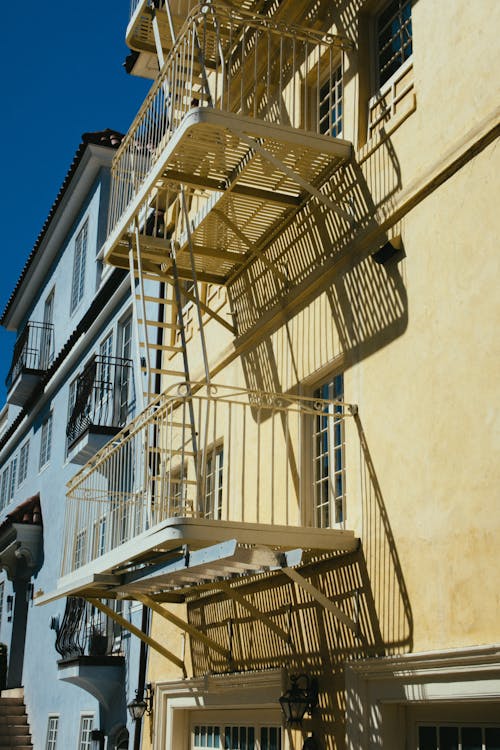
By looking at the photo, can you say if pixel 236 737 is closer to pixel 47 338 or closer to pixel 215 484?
pixel 215 484

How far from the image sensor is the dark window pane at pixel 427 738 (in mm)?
7016

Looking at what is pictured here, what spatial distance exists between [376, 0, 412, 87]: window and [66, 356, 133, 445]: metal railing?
25.5 feet

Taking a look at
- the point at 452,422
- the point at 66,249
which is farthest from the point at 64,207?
the point at 452,422

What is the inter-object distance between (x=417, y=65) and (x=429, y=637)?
4616 mm

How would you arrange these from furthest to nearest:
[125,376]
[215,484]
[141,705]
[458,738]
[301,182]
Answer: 1. [125,376]
2. [141,705]
3. [215,484]
4. [301,182]
5. [458,738]

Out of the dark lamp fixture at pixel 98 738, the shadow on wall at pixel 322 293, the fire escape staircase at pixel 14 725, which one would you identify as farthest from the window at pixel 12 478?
the shadow on wall at pixel 322 293

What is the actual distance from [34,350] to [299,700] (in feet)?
58.2

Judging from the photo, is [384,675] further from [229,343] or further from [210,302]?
[210,302]

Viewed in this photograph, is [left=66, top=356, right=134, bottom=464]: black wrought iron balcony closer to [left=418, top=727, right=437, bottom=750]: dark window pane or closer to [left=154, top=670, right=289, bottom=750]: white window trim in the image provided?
[left=154, top=670, right=289, bottom=750]: white window trim

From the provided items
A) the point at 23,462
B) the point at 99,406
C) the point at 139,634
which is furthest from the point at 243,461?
the point at 23,462

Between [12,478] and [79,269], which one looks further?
[12,478]

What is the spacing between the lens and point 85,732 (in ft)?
50.7

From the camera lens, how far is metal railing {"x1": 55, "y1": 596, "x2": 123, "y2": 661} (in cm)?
1461

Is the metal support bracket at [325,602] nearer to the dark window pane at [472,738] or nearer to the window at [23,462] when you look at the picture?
the dark window pane at [472,738]
